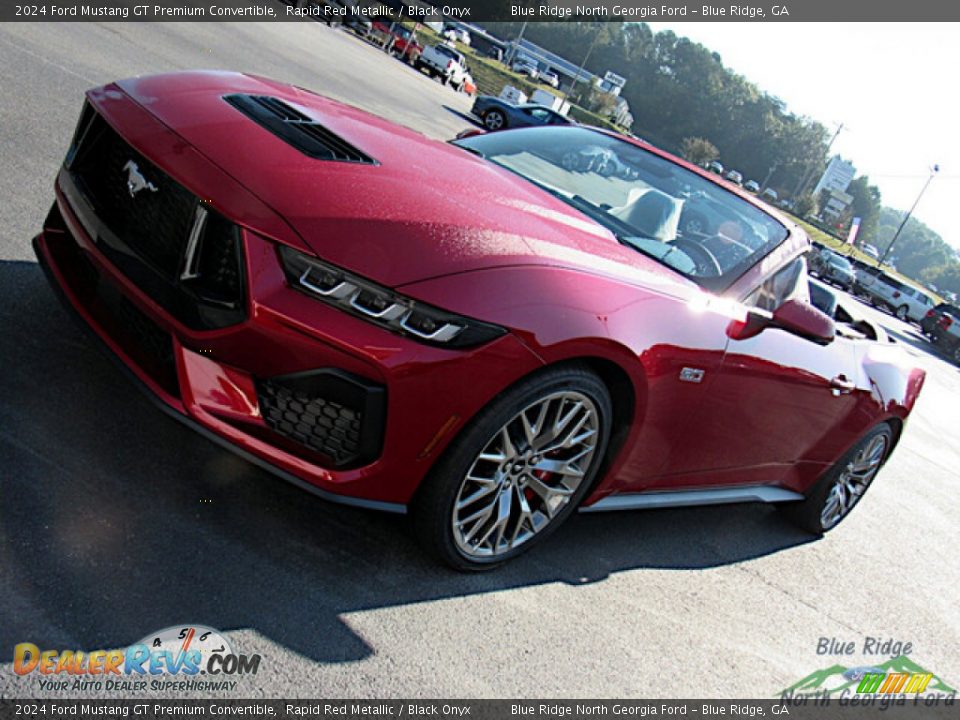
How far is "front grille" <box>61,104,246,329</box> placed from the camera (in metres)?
2.38

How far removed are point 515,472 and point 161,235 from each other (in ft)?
4.49

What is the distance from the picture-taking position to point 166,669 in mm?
2080

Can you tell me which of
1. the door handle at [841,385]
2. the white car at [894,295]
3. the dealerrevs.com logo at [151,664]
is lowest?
the dealerrevs.com logo at [151,664]

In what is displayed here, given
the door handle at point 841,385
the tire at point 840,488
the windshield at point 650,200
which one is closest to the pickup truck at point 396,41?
the windshield at point 650,200

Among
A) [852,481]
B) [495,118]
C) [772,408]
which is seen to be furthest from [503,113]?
[772,408]

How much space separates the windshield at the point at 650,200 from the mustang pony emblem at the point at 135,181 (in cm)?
176

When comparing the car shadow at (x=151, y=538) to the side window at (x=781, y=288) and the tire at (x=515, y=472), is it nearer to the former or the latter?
the tire at (x=515, y=472)

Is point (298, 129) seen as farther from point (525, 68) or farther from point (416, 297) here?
point (525, 68)

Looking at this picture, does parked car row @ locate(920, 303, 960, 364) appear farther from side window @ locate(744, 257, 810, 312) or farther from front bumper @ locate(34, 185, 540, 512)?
front bumper @ locate(34, 185, 540, 512)

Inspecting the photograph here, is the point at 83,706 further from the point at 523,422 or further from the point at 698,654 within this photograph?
the point at 698,654

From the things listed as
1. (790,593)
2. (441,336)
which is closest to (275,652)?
(441,336)

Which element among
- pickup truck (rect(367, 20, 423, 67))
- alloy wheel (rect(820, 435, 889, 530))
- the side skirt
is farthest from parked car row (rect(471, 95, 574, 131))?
the side skirt

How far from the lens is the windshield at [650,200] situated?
358 centimetres

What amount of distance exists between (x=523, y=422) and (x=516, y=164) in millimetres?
1681
